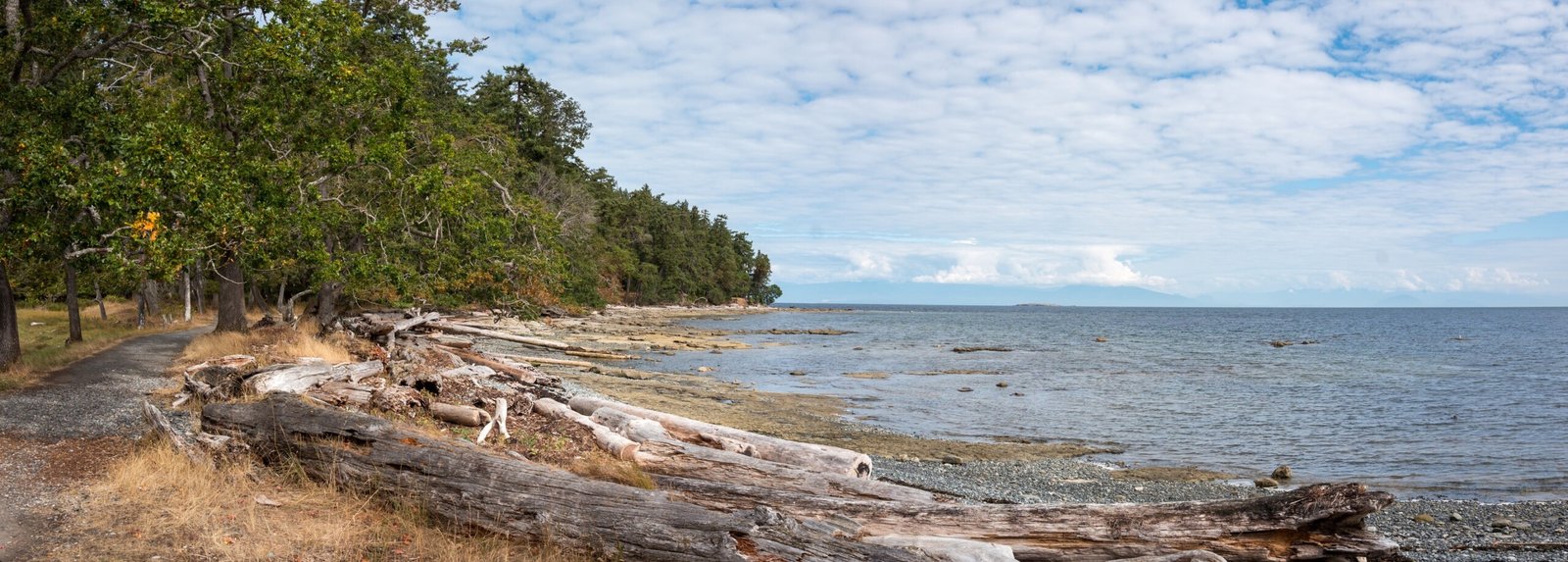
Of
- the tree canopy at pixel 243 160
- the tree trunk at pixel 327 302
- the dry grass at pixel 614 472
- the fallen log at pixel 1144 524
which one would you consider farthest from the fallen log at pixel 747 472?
the tree trunk at pixel 327 302

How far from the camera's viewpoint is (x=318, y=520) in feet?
26.4

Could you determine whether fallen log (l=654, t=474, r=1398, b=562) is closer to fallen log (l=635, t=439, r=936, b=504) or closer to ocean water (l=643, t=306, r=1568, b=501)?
fallen log (l=635, t=439, r=936, b=504)

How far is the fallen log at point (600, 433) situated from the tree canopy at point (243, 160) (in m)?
5.95

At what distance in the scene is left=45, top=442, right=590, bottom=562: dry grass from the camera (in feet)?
24.0

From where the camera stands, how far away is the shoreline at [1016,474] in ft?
35.7

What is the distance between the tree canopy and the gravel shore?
11.8 meters

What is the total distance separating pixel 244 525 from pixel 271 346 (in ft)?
41.6

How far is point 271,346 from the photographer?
62.2ft

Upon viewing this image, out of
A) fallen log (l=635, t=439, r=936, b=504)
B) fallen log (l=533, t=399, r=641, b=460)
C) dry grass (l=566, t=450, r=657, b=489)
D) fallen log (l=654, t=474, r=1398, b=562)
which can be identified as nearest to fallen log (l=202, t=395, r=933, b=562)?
dry grass (l=566, t=450, r=657, b=489)

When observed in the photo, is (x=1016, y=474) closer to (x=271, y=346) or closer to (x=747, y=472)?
(x=747, y=472)

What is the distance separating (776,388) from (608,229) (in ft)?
197

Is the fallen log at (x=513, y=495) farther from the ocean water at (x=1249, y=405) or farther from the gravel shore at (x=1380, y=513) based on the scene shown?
the ocean water at (x=1249, y=405)

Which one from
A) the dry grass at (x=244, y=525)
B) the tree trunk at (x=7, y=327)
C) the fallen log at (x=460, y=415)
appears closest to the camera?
the dry grass at (x=244, y=525)

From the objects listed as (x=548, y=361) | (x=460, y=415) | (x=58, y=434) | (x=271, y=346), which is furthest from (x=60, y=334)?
(x=460, y=415)
